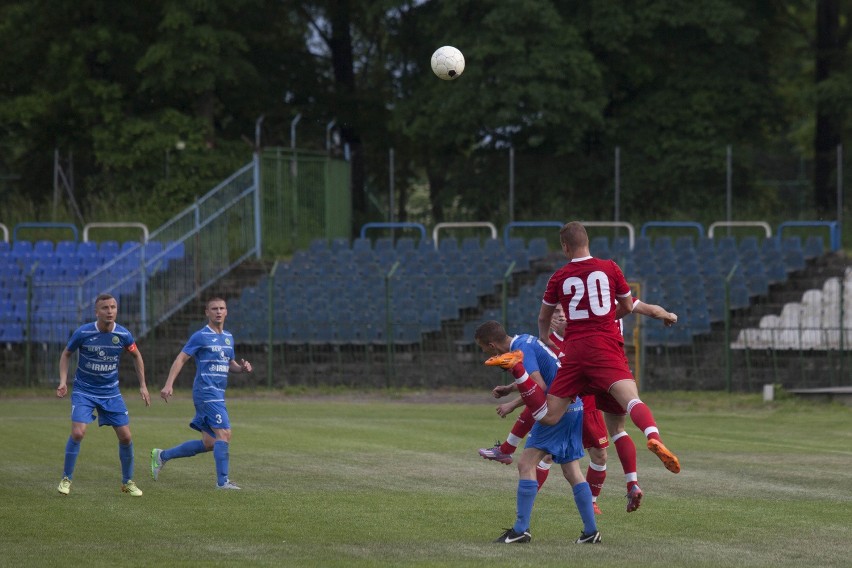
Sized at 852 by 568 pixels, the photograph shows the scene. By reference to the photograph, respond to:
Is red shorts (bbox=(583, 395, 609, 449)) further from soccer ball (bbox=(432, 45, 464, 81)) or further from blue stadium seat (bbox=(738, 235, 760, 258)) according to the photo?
blue stadium seat (bbox=(738, 235, 760, 258))

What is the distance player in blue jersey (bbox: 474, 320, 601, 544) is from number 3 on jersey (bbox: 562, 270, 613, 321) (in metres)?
0.45

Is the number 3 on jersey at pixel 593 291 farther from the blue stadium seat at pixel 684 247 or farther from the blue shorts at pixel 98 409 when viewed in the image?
the blue stadium seat at pixel 684 247

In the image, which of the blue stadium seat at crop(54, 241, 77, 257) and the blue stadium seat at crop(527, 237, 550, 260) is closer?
the blue stadium seat at crop(527, 237, 550, 260)

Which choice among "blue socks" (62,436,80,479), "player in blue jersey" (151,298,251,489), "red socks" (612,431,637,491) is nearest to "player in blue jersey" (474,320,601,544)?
"red socks" (612,431,637,491)

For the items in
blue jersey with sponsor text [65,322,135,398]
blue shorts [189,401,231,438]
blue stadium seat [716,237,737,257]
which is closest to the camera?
blue jersey with sponsor text [65,322,135,398]

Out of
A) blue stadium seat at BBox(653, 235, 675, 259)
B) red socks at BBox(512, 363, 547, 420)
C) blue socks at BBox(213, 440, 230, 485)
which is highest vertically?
blue stadium seat at BBox(653, 235, 675, 259)

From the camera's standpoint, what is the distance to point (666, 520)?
391 inches

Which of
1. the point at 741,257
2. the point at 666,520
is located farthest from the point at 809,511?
the point at 741,257

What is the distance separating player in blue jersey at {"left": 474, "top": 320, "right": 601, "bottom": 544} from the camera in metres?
8.78

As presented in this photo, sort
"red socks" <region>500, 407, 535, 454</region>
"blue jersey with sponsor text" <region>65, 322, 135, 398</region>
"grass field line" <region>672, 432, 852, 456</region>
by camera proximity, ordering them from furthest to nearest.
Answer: "grass field line" <region>672, 432, 852, 456</region> → "blue jersey with sponsor text" <region>65, 322, 135, 398</region> → "red socks" <region>500, 407, 535, 454</region>

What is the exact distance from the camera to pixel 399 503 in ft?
35.6

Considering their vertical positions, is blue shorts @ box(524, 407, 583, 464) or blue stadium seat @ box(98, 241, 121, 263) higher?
blue stadium seat @ box(98, 241, 121, 263)

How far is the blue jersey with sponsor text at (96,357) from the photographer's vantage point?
12000mm

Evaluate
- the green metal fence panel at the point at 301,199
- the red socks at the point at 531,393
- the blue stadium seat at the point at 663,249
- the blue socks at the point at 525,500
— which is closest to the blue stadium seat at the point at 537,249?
the blue stadium seat at the point at 663,249
